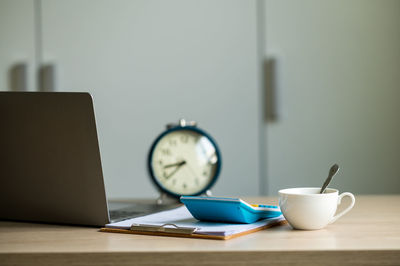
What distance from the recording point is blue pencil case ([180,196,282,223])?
0.92 m

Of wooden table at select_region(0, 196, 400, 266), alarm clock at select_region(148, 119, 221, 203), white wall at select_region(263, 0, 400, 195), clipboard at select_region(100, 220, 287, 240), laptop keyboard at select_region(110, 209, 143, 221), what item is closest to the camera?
wooden table at select_region(0, 196, 400, 266)

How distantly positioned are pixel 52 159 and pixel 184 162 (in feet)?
1.40

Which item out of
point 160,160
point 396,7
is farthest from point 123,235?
point 396,7

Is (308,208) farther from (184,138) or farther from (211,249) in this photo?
(184,138)

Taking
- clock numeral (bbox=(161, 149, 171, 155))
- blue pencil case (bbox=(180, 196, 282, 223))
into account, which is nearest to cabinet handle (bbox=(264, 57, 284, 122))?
clock numeral (bbox=(161, 149, 171, 155))

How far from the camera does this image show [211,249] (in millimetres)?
775

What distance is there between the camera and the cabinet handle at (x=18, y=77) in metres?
2.31

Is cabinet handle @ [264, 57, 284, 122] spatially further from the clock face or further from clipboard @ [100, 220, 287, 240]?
clipboard @ [100, 220, 287, 240]

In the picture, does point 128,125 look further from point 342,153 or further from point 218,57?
point 342,153

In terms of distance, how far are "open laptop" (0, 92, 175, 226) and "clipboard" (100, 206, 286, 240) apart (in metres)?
0.05

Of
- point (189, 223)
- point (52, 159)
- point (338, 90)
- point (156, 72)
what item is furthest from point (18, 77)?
point (189, 223)

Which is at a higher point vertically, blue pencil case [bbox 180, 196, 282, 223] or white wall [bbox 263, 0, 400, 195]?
white wall [bbox 263, 0, 400, 195]

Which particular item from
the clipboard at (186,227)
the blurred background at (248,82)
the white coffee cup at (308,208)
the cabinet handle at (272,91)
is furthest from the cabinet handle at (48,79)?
the white coffee cup at (308,208)

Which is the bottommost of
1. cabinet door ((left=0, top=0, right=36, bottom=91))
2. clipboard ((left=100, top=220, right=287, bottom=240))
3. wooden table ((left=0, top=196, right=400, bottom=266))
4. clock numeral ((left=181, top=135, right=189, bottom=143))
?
wooden table ((left=0, top=196, right=400, bottom=266))
